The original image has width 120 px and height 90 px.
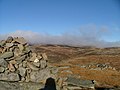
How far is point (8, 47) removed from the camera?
22.5 m

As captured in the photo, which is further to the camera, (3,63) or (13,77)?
(3,63)

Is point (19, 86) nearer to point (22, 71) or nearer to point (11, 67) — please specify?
point (22, 71)

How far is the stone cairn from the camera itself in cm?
2105

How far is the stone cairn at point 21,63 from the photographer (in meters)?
21.1

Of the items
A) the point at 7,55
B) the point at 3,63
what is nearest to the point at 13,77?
the point at 3,63

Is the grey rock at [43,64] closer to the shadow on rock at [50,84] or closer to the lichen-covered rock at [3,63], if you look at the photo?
the shadow on rock at [50,84]

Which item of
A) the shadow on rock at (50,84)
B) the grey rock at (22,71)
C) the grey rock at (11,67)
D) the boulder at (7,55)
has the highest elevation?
the boulder at (7,55)

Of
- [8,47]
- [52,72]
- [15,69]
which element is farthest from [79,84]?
[8,47]

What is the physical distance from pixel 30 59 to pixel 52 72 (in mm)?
2546

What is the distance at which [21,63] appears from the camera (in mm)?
21938

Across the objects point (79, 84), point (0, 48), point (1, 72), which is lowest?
point (79, 84)

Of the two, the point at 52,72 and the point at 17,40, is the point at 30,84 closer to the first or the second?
the point at 52,72

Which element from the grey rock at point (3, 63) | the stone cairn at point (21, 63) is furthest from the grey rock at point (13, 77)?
the grey rock at point (3, 63)

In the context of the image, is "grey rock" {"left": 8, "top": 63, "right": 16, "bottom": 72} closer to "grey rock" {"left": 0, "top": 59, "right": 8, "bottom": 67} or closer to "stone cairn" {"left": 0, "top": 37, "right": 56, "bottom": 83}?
"stone cairn" {"left": 0, "top": 37, "right": 56, "bottom": 83}
